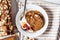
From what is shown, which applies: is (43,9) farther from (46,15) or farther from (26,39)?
(26,39)

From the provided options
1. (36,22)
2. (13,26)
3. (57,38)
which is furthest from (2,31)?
(57,38)

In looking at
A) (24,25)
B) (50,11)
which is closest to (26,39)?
(24,25)

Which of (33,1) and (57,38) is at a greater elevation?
(33,1)

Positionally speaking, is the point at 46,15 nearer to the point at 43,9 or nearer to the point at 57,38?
the point at 43,9

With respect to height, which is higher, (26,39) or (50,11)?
(50,11)

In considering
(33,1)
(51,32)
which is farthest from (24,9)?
(51,32)
